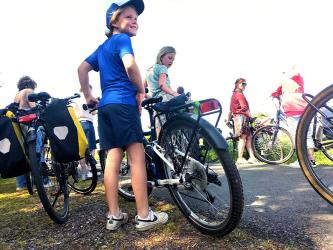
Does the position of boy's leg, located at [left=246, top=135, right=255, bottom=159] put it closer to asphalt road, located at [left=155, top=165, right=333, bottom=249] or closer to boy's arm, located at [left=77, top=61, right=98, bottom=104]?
asphalt road, located at [left=155, top=165, right=333, bottom=249]

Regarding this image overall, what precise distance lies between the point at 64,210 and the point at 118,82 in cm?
142

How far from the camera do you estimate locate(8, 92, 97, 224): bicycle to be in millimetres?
3021

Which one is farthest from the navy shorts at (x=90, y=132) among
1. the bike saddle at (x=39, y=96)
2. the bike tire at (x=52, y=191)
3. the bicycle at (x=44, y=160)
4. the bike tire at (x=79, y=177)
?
the bike saddle at (x=39, y=96)

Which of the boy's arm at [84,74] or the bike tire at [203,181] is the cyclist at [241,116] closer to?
the bike tire at [203,181]

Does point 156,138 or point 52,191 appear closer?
point 156,138

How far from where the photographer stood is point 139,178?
112 inches

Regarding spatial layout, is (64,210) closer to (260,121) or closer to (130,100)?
(130,100)

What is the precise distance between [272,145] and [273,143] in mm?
51

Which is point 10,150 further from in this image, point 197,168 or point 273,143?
point 273,143

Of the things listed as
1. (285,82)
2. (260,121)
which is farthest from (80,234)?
(260,121)

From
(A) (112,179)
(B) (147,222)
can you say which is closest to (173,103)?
(A) (112,179)

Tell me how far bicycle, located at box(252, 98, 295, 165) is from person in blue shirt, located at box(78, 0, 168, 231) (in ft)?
17.7

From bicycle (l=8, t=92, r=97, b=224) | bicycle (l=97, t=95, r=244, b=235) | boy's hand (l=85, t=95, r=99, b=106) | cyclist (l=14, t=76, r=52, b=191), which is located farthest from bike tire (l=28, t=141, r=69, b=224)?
cyclist (l=14, t=76, r=52, b=191)

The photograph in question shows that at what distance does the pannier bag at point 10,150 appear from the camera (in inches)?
124
